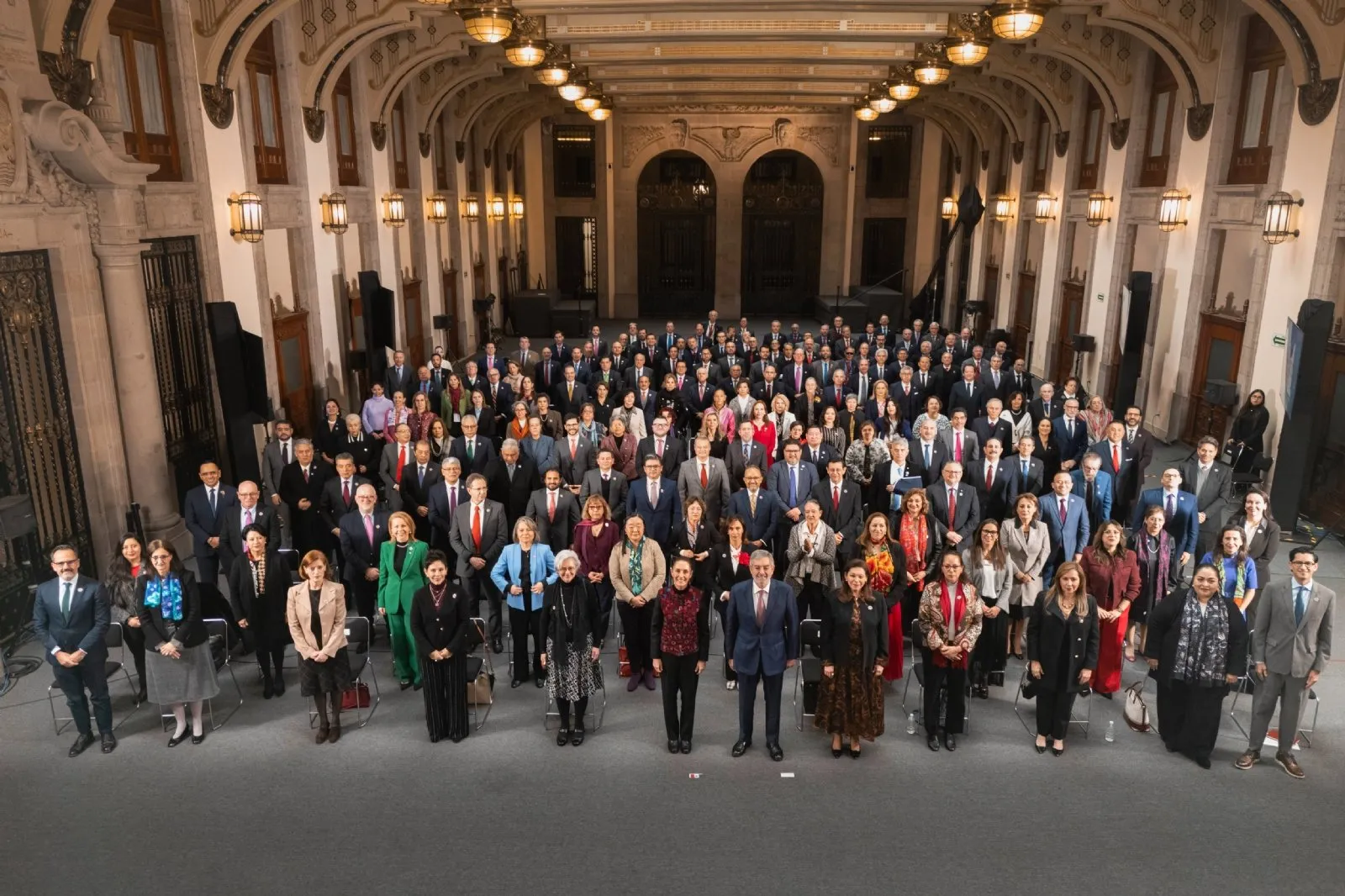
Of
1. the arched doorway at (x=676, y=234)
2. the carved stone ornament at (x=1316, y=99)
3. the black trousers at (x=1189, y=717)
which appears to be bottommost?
the black trousers at (x=1189, y=717)

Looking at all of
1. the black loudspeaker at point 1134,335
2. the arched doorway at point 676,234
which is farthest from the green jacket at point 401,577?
the arched doorway at point 676,234

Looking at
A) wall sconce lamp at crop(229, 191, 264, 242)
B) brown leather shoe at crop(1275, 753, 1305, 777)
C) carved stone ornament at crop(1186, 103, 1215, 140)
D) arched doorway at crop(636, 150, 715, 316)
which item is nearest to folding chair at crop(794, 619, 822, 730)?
brown leather shoe at crop(1275, 753, 1305, 777)

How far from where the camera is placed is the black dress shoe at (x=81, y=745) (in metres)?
6.71

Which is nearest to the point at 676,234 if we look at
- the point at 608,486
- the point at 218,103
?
the point at 218,103

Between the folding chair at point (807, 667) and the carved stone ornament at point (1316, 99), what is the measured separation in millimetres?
9551

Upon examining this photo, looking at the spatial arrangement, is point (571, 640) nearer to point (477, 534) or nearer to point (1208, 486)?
point (477, 534)

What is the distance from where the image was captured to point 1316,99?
11.4m

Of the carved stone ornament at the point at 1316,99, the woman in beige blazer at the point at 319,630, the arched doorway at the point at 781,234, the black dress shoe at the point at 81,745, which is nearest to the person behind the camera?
the woman in beige blazer at the point at 319,630

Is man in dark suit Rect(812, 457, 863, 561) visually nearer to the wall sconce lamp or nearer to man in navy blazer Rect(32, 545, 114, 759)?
man in navy blazer Rect(32, 545, 114, 759)

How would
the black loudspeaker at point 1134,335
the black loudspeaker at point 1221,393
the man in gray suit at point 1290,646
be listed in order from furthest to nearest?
1. the black loudspeaker at point 1134,335
2. the black loudspeaker at point 1221,393
3. the man in gray suit at point 1290,646

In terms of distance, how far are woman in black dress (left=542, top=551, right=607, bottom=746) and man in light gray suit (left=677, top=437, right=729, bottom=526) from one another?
2.22m

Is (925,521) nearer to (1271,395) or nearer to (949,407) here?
(949,407)

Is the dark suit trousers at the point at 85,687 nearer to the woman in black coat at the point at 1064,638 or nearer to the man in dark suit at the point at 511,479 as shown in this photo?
the man in dark suit at the point at 511,479

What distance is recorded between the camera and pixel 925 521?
786cm
